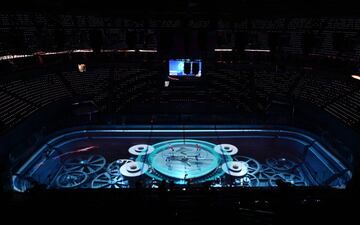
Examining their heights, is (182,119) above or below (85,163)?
above

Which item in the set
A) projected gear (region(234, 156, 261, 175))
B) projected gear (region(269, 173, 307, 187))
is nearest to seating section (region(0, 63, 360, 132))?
projected gear (region(234, 156, 261, 175))

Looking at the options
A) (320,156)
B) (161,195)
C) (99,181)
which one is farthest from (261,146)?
(161,195)

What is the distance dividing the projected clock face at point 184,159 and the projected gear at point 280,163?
5.61 ft

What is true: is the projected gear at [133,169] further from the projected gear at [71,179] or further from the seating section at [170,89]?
the seating section at [170,89]

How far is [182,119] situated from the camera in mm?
10383

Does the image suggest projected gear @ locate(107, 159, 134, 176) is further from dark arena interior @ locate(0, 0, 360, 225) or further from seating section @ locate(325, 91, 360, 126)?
seating section @ locate(325, 91, 360, 126)

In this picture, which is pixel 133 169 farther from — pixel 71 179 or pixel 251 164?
pixel 251 164

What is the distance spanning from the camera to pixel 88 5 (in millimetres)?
6855

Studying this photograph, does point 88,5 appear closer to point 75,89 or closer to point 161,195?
point 161,195

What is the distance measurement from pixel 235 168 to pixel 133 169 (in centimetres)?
297

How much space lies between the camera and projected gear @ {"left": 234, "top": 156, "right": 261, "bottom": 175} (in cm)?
827

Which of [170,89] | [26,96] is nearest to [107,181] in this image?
[26,96]

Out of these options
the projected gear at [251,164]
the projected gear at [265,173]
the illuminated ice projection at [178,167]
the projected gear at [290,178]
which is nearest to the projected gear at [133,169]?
the illuminated ice projection at [178,167]

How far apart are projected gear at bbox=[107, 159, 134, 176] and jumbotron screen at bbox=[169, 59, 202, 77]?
3519mm
